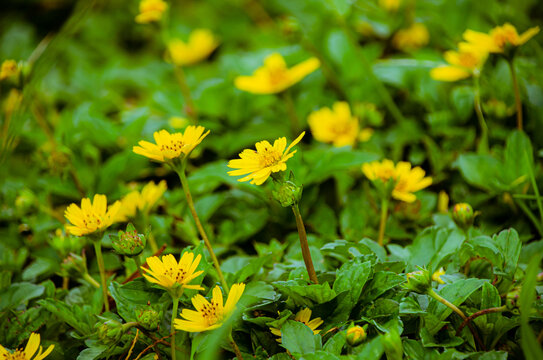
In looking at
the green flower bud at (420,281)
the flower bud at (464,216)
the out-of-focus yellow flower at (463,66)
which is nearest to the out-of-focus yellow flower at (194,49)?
the out-of-focus yellow flower at (463,66)

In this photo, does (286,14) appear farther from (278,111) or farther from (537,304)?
(537,304)

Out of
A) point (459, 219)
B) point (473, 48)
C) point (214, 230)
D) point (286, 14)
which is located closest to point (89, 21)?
point (286, 14)

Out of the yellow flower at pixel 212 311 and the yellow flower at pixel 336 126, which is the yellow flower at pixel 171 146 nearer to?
the yellow flower at pixel 212 311

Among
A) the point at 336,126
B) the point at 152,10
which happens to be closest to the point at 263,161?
the point at 336,126

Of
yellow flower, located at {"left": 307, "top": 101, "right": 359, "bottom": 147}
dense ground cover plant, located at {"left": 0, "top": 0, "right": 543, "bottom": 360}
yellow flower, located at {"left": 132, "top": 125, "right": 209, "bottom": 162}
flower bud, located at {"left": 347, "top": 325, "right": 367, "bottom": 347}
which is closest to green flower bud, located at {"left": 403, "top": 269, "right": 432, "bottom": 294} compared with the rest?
dense ground cover plant, located at {"left": 0, "top": 0, "right": 543, "bottom": 360}

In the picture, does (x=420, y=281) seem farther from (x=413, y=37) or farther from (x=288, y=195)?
(x=413, y=37)

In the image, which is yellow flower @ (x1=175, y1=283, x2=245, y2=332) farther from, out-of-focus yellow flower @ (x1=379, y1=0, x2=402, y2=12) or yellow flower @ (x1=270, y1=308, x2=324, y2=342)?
out-of-focus yellow flower @ (x1=379, y1=0, x2=402, y2=12)
